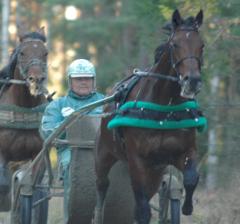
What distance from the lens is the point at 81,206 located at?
9.82 meters

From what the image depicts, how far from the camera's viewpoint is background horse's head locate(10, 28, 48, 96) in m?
11.0

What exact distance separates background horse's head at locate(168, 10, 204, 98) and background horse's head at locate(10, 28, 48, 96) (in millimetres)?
2472

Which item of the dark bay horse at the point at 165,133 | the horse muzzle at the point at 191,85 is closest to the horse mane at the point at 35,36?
the dark bay horse at the point at 165,133

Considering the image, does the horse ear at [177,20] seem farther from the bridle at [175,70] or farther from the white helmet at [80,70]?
the white helmet at [80,70]

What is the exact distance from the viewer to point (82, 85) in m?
10.5

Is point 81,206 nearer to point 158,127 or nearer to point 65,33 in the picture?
point 158,127

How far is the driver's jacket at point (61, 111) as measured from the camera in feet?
33.8

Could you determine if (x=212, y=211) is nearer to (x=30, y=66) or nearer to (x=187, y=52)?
(x=30, y=66)

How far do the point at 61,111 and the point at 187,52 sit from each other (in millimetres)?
2318

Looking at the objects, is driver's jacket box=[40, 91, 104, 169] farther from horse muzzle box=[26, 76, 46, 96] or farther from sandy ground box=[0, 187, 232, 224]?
sandy ground box=[0, 187, 232, 224]

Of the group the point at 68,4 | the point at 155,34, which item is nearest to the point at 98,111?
the point at 155,34

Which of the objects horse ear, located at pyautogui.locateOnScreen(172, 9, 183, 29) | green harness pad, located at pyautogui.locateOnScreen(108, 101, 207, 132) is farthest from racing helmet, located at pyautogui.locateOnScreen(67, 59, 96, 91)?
horse ear, located at pyautogui.locateOnScreen(172, 9, 183, 29)

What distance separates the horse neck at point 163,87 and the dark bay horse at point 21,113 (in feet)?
7.66

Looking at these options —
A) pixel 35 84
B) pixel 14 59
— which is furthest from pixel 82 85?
pixel 14 59
